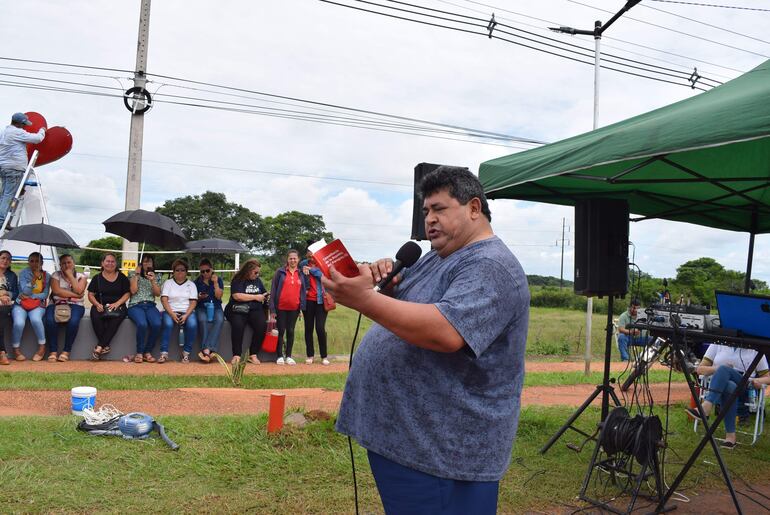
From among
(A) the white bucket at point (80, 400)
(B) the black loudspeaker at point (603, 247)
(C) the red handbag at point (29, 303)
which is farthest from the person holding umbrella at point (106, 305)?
(B) the black loudspeaker at point (603, 247)

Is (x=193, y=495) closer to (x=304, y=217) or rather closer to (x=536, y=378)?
(x=536, y=378)

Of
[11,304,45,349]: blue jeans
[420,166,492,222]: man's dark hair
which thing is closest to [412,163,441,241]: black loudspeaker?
[420,166,492,222]: man's dark hair

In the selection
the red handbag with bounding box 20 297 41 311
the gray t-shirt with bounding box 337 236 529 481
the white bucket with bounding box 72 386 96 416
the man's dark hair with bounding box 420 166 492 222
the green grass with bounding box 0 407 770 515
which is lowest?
the green grass with bounding box 0 407 770 515

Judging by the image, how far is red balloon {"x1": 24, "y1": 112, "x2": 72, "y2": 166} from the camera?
13172mm

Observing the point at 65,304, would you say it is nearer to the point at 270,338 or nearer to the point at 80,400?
the point at 270,338

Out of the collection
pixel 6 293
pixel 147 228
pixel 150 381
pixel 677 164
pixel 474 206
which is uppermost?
pixel 677 164

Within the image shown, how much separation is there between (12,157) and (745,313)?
12.1m

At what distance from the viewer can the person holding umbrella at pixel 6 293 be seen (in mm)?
9297

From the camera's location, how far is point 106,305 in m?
9.97

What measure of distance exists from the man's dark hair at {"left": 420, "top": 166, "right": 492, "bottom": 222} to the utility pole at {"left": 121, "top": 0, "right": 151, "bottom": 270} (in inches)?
561

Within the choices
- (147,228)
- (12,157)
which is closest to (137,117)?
(12,157)

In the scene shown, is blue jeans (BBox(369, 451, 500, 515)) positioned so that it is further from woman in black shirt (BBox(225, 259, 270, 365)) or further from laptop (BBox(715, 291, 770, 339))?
woman in black shirt (BBox(225, 259, 270, 365))

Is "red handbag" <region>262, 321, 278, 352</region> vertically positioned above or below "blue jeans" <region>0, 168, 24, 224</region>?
below

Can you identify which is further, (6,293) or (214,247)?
(214,247)
